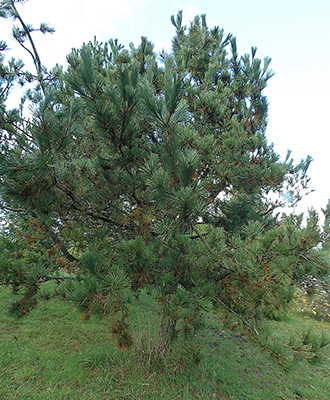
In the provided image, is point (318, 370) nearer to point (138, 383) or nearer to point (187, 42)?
point (138, 383)

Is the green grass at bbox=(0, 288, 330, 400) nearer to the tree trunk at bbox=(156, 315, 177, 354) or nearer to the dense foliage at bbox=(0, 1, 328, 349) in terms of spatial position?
the tree trunk at bbox=(156, 315, 177, 354)

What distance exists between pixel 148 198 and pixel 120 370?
7.23ft

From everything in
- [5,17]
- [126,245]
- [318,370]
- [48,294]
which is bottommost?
[318,370]

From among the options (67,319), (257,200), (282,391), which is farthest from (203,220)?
(67,319)

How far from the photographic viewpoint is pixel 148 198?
97.0 inches

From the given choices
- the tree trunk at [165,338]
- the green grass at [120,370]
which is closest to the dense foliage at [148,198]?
the tree trunk at [165,338]

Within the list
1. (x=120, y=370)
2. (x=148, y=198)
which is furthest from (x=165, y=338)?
(x=148, y=198)

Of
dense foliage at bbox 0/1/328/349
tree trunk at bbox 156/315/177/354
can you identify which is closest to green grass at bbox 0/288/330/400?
tree trunk at bbox 156/315/177/354

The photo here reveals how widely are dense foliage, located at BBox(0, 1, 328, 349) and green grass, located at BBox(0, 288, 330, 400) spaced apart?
465mm

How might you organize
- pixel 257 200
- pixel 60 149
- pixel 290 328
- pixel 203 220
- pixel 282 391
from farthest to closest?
pixel 290 328, pixel 257 200, pixel 203 220, pixel 282 391, pixel 60 149

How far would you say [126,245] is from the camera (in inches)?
80.9

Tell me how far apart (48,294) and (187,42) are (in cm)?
445

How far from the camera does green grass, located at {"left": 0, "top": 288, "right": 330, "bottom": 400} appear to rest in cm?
279

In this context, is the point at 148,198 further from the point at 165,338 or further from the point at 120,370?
the point at 120,370
